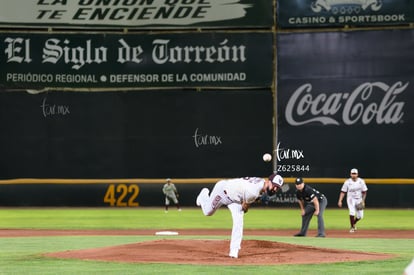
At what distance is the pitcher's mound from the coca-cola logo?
59.5 feet

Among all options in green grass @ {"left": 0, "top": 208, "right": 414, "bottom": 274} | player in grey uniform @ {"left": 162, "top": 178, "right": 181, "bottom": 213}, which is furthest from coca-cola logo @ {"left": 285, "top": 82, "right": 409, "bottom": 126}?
player in grey uniform @ {"left": 162, "top": 178, "right": 181, "bottom": 213}

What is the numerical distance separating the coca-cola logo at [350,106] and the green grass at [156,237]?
3.64m

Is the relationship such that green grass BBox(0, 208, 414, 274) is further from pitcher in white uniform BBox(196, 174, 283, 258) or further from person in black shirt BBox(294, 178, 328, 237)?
person in black shirt BBox(294, 178, 328, 237)

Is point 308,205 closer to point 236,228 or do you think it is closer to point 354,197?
point 354,197

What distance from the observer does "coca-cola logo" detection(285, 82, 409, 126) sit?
35.5m

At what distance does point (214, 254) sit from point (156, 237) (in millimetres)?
6717

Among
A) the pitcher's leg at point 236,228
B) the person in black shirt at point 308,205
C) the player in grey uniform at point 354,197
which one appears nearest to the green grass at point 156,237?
the pitcher's leg at point 236,228

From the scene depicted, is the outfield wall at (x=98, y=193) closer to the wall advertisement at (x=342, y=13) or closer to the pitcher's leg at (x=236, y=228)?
the wall advertisement at (x=342, y=13)

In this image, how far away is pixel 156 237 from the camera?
23.3 meters

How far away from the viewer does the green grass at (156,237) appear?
1445 centimetres

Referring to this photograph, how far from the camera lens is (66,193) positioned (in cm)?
3600

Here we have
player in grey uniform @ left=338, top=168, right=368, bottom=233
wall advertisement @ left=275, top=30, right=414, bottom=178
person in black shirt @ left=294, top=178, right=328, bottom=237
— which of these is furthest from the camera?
wall advertisement @ left=275, top=30, right=414, bottom=178

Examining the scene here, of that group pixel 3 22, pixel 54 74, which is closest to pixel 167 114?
pixel 54 74

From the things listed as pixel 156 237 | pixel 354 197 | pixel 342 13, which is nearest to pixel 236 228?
pixel 156 237
